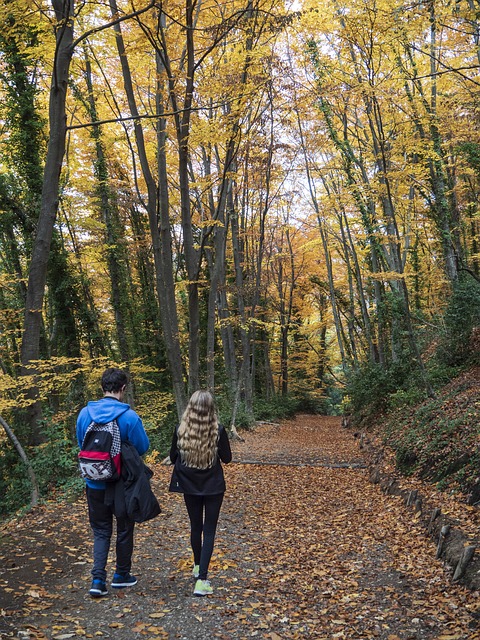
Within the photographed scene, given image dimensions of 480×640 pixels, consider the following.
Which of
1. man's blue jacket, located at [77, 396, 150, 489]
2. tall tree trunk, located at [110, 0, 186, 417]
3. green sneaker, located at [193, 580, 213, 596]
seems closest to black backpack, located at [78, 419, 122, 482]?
man's blue jacket, located at [77, 396, 150, 489]

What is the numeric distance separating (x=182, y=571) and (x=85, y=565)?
0.94 meters

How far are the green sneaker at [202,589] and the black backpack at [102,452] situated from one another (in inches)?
44.7

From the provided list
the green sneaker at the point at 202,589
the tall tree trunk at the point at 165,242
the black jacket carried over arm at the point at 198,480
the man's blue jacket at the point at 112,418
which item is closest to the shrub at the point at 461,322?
the tall tree trunk at the point at 165,242

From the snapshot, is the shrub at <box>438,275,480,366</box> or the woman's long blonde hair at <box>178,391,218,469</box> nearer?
the woman's long blonde hair at <box>178,391,218,469</box>

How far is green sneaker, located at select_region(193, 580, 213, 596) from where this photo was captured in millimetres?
3746

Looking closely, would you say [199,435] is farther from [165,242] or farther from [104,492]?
[165,242]

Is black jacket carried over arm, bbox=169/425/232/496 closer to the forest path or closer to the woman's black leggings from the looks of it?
the woman's black leggings

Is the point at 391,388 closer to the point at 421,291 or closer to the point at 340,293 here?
the point at 421,291

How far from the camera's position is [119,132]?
16.5 meters

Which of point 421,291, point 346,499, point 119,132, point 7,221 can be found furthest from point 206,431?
point 421,291

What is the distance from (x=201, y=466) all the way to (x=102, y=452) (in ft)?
2.57

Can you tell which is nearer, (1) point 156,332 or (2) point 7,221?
(2) point 7,221

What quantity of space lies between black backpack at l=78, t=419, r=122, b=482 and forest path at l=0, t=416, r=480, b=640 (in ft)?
3.24

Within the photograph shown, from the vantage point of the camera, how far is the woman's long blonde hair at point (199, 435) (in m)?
3.72
